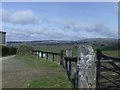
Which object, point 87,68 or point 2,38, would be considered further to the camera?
point 2,38

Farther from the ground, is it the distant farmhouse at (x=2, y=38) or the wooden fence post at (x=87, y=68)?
the distant farmhouse at (x=2, y=38)

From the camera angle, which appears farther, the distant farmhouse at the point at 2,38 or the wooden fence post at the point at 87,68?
the distant farmhouse at the point at 2,38

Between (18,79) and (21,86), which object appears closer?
(21,86)

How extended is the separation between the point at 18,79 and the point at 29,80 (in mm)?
658

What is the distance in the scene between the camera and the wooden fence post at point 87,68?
6.43 m

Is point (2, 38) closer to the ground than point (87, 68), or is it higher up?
higher up

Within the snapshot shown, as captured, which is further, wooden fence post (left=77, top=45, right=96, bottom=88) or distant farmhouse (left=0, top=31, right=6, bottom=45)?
distant farmhouse (left=0, top=31, right=6, bottom=45)

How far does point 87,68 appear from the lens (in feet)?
21.1

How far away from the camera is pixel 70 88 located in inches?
417

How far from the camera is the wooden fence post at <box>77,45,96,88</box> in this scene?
253 inches

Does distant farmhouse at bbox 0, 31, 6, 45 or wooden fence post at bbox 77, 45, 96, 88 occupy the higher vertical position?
distant farmhouse at bbox 0, 31, 6, 45

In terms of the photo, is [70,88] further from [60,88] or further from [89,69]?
[89,69]

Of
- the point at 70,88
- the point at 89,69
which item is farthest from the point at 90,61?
the point at 70,88

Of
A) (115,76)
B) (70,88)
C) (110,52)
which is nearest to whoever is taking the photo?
(70,88)
